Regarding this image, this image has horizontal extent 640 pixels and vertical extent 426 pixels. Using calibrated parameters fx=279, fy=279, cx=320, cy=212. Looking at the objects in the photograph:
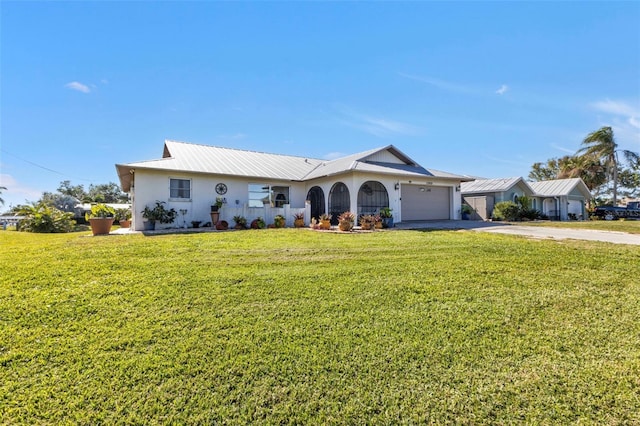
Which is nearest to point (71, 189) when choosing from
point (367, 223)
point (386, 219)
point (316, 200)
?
point (316, 200)

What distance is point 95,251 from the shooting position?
6156 mm

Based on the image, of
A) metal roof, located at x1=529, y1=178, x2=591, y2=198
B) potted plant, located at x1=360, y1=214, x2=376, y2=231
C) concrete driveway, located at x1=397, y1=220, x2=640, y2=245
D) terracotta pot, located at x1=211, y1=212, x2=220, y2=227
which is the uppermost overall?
metal roof, located at x1=529, y1=178, x2=591, y2=198

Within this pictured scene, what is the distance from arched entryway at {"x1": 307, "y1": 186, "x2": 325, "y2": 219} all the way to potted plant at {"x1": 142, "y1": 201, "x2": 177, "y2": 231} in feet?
23.0

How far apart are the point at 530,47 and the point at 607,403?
12.9 m

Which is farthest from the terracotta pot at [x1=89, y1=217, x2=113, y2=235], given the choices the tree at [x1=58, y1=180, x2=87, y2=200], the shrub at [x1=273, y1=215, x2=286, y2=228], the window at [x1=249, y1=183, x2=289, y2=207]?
the tree at [x1=58, y1=180, x2=87, y2=200]

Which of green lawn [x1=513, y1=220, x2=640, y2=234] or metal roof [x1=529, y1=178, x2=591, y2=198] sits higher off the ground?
metal roof [x1=529, y1=178, x2=591, y2=198]

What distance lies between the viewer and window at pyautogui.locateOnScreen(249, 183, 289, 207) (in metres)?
14.3

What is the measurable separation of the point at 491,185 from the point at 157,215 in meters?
22.2

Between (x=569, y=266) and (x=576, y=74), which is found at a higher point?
(x=576, y=74)

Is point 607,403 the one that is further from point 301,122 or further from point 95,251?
point 301,122

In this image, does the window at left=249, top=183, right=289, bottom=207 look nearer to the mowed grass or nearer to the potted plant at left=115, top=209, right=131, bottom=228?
the potted plant at left=115, top=209, right=131, bottom=228

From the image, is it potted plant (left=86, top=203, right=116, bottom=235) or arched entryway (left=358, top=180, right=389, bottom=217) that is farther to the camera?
arched entryway (left=358, top=180, right=389, bottom=217)

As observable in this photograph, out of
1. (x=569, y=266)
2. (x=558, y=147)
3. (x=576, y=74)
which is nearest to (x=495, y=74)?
(x=576, y=74)

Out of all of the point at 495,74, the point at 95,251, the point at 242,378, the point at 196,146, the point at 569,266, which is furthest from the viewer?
the point at 196,146
